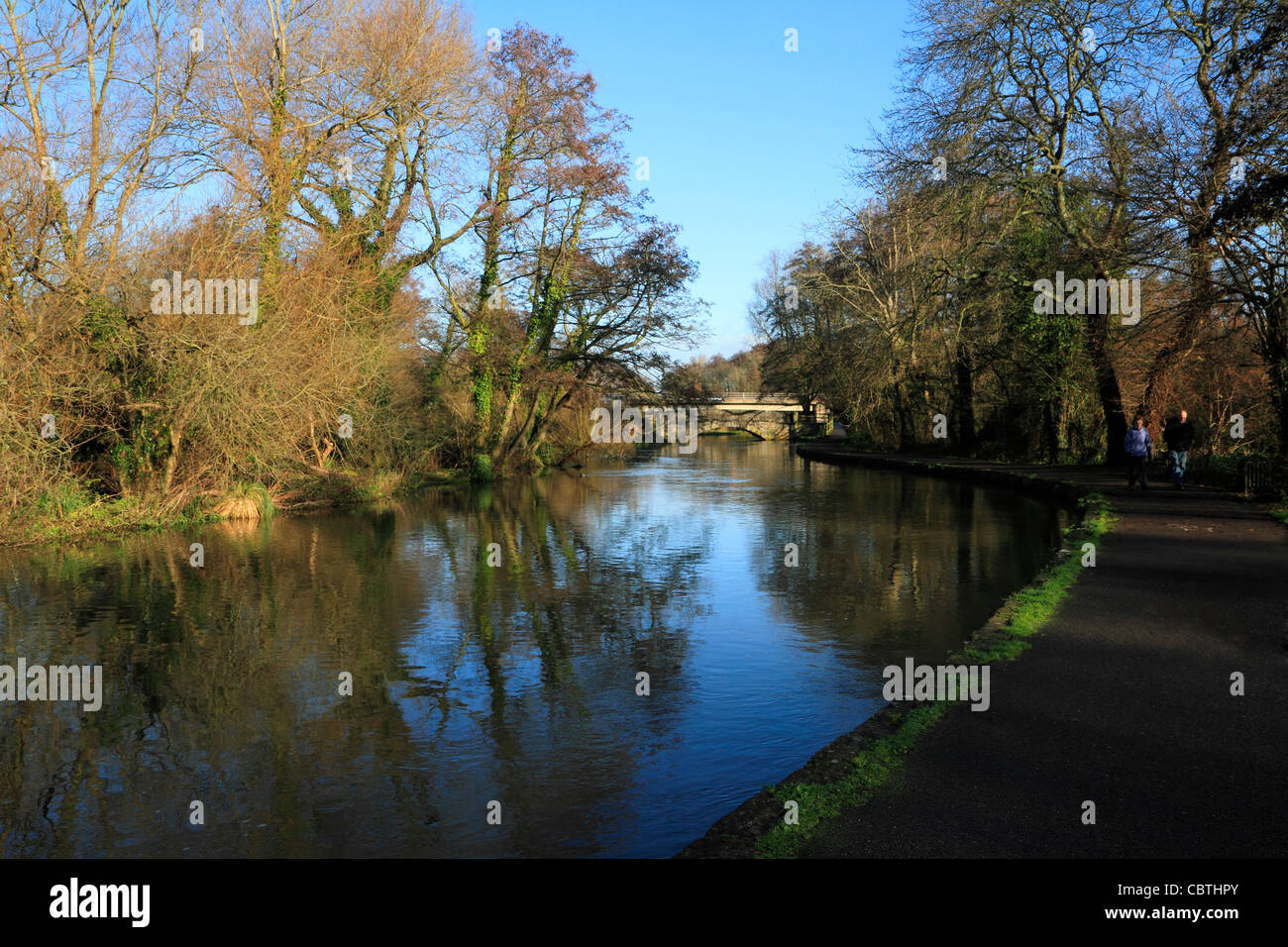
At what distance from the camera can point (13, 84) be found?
58.6ft

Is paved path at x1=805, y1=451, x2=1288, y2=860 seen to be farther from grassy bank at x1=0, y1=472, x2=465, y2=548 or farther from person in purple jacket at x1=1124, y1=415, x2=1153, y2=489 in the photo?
grassy bank at x1=0, y1=472, x2=465, y2=548

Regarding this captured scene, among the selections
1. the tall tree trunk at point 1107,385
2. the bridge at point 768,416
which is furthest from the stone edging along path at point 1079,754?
the bridge at point 768,416

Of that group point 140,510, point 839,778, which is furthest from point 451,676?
point 140,510

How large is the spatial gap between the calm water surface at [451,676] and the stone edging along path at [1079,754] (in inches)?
33.3

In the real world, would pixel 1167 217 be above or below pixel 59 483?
above

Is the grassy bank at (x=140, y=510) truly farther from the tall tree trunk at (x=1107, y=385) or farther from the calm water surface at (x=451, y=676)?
the tall tree trunk at (x=1107, y=385)

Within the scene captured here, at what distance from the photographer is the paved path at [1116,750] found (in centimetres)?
443

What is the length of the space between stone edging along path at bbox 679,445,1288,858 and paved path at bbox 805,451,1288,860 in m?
0.01

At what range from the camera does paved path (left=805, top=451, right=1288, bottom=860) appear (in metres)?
4.43

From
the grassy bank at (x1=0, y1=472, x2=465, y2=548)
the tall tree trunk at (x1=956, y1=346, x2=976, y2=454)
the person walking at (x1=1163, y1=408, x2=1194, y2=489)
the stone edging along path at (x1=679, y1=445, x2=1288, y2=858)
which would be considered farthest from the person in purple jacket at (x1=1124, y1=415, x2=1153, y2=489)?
the grassy bank at (x1=0, y1=472, x2=465, y2=548)
